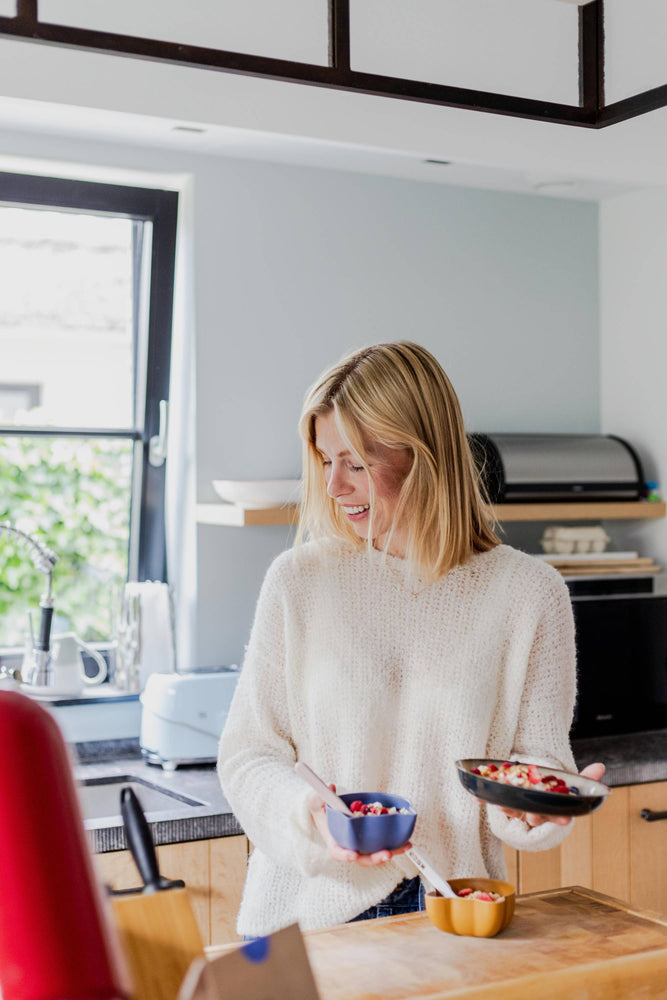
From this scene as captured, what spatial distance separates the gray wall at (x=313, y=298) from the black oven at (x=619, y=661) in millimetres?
717

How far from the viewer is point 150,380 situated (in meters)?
3.07

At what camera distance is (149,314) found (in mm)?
3037

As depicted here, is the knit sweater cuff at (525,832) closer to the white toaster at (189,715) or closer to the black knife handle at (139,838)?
the black knife handle at (139,838)

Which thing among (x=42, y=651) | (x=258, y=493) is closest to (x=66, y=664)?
(x=42, y=651)

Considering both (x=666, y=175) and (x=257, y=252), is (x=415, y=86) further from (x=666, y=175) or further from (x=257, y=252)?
(x=257, y=252)

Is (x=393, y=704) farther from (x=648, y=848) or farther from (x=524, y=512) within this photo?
(x=524, y=512)

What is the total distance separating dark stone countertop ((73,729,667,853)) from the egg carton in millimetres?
557

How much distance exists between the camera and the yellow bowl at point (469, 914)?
1281 millimetres

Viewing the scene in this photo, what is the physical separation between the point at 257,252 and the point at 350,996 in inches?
87.8

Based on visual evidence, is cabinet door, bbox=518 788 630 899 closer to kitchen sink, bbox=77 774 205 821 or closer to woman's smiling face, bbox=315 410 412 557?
kitchen sink, bbox=77 774 205 821

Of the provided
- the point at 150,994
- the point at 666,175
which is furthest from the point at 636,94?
the point at 150,994

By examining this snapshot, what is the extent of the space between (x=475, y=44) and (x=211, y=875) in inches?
69.6

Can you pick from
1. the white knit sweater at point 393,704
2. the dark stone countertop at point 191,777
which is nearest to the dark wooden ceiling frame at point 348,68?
the white knit sweater at point 393,704

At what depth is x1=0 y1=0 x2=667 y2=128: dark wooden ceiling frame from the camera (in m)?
0.86
